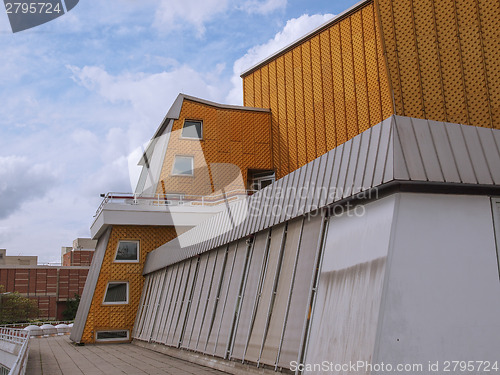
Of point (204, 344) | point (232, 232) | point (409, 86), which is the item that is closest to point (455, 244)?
point (232, 232)

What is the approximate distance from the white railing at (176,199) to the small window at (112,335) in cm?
563

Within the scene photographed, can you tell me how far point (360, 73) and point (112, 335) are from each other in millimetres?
16207

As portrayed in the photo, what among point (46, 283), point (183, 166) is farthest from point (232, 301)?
point (46, 283)

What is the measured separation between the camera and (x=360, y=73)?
2403 cm

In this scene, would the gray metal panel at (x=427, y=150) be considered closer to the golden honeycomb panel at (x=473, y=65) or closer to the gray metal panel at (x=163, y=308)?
the gray metal panel at (x=163, y=308)

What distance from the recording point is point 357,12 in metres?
24.4

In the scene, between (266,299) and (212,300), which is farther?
(212,300)

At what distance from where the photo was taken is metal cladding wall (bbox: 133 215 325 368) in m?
9.12

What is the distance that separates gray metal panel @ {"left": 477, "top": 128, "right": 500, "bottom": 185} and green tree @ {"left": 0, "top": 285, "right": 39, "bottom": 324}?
68.0 meters

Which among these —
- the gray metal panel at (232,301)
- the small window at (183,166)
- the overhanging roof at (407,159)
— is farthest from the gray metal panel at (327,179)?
the small window at (183,166)

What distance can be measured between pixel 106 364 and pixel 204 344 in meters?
3.15

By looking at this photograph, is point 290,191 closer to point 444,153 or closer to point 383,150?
point 383,150

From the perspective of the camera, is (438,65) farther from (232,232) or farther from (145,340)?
(145,340)

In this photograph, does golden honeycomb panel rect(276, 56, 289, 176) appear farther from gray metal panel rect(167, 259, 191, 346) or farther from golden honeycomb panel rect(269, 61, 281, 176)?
gray metal panel rect(167, 259, 191, 346)
